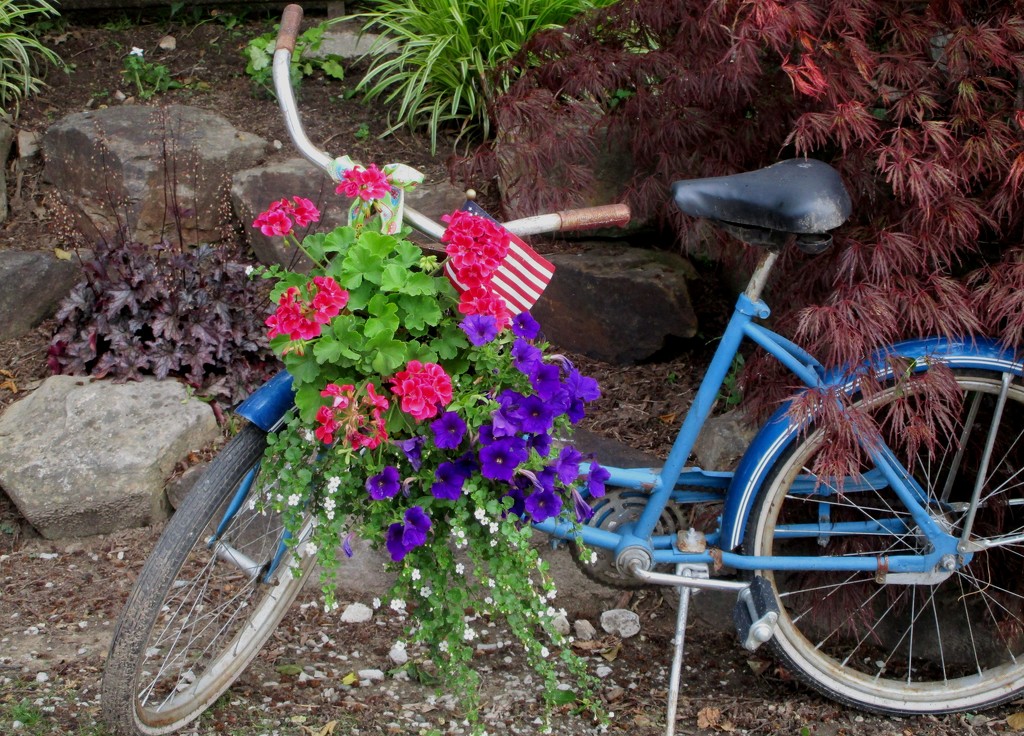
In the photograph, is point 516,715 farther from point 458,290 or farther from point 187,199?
point 187,199

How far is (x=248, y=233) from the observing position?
4.05 metres

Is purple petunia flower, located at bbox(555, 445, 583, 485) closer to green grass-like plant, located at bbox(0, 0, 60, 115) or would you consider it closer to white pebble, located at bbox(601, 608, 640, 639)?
white pebble, located at bbox(601, 608, 640, 639)

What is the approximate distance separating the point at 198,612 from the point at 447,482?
1170mm

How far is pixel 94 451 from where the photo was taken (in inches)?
128

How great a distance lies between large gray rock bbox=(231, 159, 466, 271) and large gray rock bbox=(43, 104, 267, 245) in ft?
0.40

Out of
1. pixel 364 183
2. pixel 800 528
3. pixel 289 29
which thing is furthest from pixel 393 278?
pixel 800 528

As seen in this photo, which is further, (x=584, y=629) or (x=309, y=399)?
(x=584, y=629)

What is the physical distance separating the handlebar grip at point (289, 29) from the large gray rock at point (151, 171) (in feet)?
6.83

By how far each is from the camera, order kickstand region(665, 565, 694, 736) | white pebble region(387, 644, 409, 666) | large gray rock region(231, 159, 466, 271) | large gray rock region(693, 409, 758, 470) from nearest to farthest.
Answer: kickstand region(665, 565, 694, 736)
white pebble region(387, 644, 409, 666)
large gray rock region(693, 409, 758, 470)
large gray rock region(231, 159, 466, 271)

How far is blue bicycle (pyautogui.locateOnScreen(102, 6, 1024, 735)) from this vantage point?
2113 mm

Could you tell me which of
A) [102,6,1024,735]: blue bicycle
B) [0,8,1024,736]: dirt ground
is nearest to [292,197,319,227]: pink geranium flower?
[102,6,1024,735]: blue bicycle

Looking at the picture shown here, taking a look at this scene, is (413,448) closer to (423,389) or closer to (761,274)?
(423,389)

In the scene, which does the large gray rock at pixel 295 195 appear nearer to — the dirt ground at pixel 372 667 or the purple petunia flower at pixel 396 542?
the dirt ground at pixel 372 667

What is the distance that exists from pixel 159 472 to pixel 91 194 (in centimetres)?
154
